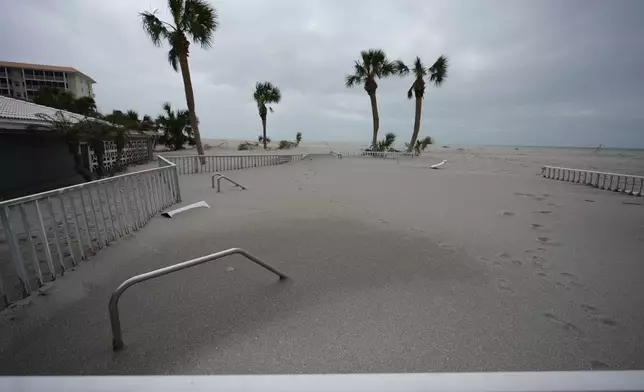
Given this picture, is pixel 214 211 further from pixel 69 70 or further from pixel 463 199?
pixel 69 70

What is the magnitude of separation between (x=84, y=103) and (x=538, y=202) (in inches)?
1225

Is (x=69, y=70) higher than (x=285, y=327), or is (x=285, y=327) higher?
(x=69, y=70)

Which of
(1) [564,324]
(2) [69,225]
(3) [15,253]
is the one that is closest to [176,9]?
(2) [69,225]

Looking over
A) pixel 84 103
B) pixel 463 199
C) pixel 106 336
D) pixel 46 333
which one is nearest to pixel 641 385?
pixel 106 336

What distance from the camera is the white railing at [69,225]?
2.85 metres

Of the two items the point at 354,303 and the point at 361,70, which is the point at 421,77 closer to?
the point at 361,70

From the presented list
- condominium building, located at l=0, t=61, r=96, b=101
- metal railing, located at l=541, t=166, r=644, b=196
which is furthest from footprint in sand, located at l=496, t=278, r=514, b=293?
condominium building, located at l=0, t=61, r=96, b=101

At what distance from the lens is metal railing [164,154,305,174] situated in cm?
1389

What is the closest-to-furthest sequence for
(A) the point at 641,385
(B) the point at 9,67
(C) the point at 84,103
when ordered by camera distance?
(A) the point at 641,385 → (C) the point at 84,103 → (B) the point at 9,67

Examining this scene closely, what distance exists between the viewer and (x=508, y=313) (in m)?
2.71

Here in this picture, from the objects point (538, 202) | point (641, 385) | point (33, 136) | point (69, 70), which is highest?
point (69, 70)

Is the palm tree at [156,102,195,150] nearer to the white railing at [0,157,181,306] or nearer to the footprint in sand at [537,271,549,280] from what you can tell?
the white railing at [0,157,181,306]

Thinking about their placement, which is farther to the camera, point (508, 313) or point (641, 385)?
point (508, 313)

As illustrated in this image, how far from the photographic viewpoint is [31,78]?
50594 mm
